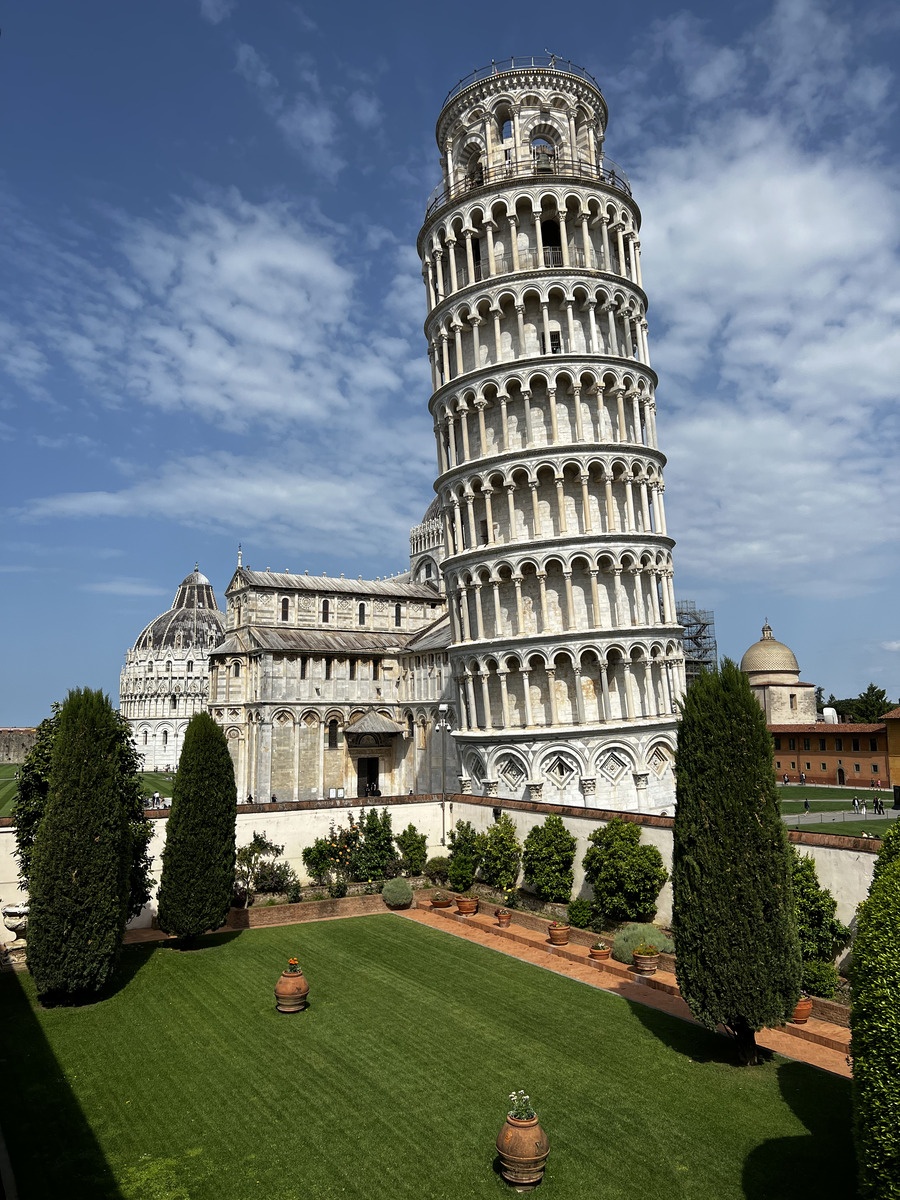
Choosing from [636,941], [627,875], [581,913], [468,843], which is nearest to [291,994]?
[636,941]

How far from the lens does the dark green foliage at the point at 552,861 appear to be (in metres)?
25.9

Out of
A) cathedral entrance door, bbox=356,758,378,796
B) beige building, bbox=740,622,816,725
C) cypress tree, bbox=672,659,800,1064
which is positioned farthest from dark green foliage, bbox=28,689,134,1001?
beige building, bbox=740,622,816,725

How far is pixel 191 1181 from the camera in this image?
37.5 ft

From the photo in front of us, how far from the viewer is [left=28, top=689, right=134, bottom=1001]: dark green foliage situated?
1848 cm

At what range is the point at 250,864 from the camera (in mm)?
27891

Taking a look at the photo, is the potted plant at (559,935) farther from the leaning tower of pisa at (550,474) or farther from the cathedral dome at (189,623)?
the cathedral dome at (189,623)

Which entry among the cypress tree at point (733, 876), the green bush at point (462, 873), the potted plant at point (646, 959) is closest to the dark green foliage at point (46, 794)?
the green bush at point (462, 873)

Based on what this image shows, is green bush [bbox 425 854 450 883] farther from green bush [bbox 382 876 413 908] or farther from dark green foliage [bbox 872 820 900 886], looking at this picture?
dark green foliage [bbox 872 820 900 886]

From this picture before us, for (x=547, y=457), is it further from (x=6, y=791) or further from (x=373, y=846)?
(x=6, y=791)

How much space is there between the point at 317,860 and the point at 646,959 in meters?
13.4

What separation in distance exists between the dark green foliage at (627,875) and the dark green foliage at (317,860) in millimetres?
10346

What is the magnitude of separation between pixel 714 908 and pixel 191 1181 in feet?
31.3

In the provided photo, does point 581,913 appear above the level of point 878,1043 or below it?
below

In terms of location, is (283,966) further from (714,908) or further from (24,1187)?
(714,908)
